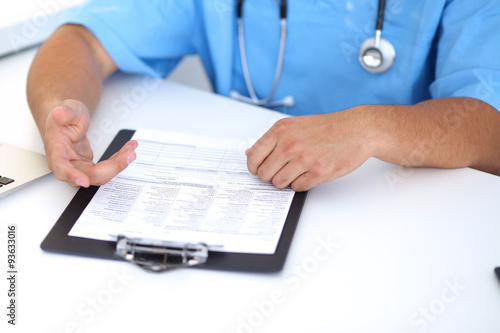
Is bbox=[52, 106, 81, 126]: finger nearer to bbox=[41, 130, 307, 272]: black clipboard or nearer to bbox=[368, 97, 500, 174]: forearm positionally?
bbox=[41, 130, 307, 272]: black clipboard

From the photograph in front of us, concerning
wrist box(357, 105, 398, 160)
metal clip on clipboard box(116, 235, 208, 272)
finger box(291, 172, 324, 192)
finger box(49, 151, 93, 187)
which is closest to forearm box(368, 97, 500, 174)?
wrist box(357, 105, 398, 160)

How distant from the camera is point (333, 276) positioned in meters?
0.61

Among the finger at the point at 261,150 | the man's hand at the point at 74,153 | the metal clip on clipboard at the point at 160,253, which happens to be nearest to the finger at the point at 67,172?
the man's hand at the point at 74,153

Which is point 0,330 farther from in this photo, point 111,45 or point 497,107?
point 497,107

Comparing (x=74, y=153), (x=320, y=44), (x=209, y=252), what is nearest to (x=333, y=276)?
(x=209, y=252)

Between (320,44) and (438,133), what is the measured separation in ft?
1.20

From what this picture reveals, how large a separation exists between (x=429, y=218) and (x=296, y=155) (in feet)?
0.68

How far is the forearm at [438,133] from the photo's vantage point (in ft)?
2.47

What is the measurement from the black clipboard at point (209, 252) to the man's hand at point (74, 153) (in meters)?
0.04

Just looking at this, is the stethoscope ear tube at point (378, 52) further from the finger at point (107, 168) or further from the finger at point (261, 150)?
the finger at point (107, 168)

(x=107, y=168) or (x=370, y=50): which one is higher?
(x=370, y=50)

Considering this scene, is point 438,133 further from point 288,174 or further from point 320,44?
point 320,44

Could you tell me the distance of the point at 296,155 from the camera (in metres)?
0.72

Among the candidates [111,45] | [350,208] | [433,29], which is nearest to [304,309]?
[350,208]
